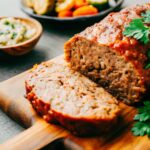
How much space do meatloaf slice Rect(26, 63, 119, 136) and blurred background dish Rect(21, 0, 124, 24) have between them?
59.0 inches

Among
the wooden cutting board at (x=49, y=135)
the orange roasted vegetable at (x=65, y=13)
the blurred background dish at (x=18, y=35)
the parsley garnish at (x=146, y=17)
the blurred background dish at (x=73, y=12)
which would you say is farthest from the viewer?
the orange roasted vegetable at (x=65, y=13)

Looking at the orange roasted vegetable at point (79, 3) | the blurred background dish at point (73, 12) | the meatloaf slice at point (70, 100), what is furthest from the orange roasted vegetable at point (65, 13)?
the meatloaf slice at point (70, 100)

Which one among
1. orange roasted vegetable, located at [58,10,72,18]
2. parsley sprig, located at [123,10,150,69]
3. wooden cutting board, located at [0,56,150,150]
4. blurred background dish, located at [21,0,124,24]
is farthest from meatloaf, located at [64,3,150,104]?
orange roasted vegetable, located at [58,10,72,18]

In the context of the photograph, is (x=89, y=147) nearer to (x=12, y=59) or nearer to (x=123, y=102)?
(x=123, y=102)

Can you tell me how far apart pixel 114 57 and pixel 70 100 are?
0.60 meters

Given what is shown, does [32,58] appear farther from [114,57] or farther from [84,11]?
[114,57]

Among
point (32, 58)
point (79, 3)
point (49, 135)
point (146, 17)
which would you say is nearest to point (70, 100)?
point (49, 135)

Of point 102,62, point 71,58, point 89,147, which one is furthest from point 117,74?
point 89,147

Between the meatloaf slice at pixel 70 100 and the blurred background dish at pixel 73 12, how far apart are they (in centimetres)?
150

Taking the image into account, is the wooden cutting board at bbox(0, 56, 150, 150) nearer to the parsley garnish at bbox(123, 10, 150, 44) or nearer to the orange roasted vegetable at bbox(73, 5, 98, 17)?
the parsley garnish at bbox(123, 10, 150, 44)

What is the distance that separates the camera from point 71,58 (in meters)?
4.14

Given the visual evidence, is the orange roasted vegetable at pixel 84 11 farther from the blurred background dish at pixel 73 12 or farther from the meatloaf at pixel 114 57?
the meatloaf at pixel 114 57

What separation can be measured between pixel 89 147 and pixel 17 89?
115 cm

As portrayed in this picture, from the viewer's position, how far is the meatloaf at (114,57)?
3600 mm
